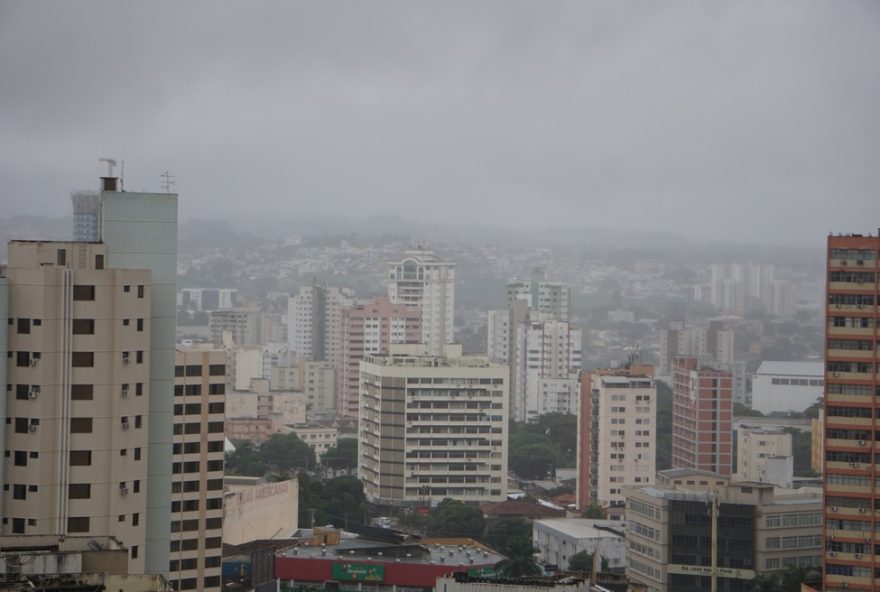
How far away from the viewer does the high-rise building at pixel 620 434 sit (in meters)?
28.8

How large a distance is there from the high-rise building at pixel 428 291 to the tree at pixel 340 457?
14964 mm

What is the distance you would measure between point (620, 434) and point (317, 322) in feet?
102

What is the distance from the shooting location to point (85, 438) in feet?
26.6

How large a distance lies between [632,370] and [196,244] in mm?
74047

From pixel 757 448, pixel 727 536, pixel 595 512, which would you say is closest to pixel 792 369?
pixel 757 448

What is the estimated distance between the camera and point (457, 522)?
2594 cm

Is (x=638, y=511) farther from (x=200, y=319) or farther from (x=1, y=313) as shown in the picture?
(x=200, y=319)

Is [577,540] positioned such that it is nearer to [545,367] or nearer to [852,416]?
[852,416]

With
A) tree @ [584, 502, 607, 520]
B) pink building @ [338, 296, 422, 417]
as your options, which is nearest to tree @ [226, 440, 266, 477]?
tree @ [584, 502, 607, 520]

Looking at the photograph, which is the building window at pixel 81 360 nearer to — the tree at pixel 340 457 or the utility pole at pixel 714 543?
the utility pole at pixel 714 543

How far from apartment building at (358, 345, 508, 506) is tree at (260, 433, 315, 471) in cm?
505

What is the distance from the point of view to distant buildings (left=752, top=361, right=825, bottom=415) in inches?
1905

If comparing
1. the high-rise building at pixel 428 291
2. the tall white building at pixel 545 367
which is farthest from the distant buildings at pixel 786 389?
the high-rise building at pixel 428 291

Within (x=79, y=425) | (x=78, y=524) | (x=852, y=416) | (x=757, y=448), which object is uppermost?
(x=79, y=425)
